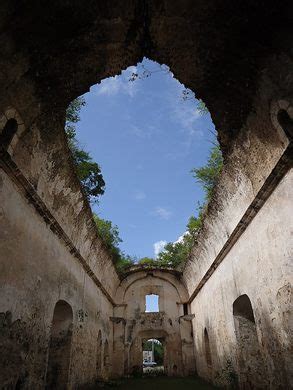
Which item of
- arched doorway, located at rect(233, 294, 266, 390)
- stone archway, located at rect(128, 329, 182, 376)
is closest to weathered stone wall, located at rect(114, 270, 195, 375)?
stone archway, located at rect(128, 329, 182, 376)

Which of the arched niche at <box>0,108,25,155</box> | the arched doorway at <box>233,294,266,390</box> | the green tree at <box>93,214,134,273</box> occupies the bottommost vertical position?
the arched doorway at <box>233,294,266,390</box>

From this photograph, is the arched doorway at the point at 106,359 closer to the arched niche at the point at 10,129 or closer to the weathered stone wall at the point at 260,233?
the weathered stone wall at the point at 260,233

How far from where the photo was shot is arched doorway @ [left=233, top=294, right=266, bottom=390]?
7.44 metres

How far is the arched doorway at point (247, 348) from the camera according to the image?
7.44 meters

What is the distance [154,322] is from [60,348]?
8.29 m

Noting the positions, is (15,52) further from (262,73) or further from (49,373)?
(49,373)

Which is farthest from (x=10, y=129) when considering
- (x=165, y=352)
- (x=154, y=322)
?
(x=165, y=352)

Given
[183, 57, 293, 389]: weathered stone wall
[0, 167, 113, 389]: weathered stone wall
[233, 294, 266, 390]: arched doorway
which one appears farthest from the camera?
[233, 294, 266, 390]: arched doorway

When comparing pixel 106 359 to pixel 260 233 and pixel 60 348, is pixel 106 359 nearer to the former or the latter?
pixel 60 348

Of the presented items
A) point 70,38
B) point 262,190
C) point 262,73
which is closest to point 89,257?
point 262,190

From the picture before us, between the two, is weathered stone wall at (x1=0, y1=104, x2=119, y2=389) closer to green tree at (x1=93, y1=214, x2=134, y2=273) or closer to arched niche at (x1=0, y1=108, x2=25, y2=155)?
arched niche at (x1=0, y1=108, x2=25, y2=155)

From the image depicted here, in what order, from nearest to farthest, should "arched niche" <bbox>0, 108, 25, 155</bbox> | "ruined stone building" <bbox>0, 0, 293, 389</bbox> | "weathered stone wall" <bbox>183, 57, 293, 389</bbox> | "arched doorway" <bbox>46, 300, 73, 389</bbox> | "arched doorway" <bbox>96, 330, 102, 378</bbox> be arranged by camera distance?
"ruined stone building" <bbox>0, 0, 293, 389</bbox> → "arched niche" <bbox>0, 108, 25, 155</bbox> → "weathered stone wall" <bbox>183, 57, 293, 389</bbox> → "arched doorway" <bbox>46, 300, 73, 389</bbox> → "arched doorway" <bbox>96, 330, 102, 378</bbox>

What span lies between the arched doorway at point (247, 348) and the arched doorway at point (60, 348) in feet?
14.7

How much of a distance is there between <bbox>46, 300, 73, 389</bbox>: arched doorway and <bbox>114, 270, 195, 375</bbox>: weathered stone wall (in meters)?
7.34
